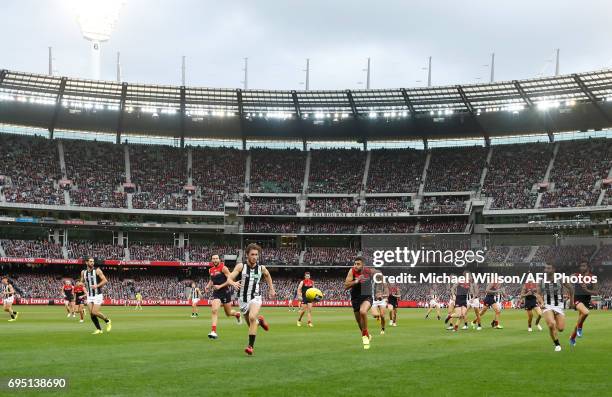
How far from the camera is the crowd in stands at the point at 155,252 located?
79375 millimetres

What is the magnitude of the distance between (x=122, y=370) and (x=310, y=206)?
7288 cm

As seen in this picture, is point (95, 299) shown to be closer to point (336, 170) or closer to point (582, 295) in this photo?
point (582, 295)

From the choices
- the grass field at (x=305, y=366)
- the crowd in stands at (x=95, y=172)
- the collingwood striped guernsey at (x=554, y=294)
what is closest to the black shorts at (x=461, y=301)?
the grass field at (x=305, y=366)

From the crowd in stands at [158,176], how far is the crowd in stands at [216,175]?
177cm

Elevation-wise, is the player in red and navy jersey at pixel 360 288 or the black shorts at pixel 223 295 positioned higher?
the player in red and navy jersey at pixel 360 288

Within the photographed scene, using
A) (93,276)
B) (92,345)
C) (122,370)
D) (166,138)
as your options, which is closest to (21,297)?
(166,138)

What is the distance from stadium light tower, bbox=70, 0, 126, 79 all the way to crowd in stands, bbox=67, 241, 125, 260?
24.0 metres

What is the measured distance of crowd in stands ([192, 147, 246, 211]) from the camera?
8400cm

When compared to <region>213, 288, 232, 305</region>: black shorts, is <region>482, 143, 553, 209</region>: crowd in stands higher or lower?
higher

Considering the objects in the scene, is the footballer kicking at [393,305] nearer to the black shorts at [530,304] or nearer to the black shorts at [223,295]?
the black shorts at [530,304]

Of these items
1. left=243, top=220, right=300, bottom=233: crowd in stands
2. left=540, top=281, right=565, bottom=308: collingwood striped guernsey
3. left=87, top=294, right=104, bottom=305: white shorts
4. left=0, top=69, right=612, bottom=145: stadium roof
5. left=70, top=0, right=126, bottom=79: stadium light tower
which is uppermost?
left=70, top=0, right=126, bottom=79: stadium light tower

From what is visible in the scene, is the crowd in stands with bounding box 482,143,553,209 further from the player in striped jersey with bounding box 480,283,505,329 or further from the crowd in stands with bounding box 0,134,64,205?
the crowd in stands with bounding box 0,134,64,205

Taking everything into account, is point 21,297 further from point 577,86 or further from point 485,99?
point 577,86

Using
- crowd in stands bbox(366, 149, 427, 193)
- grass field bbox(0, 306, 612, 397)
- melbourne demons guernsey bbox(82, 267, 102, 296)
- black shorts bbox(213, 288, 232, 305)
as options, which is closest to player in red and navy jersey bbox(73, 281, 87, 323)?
melbourne demons guernsey bbox(82, 267, 102, 296)
